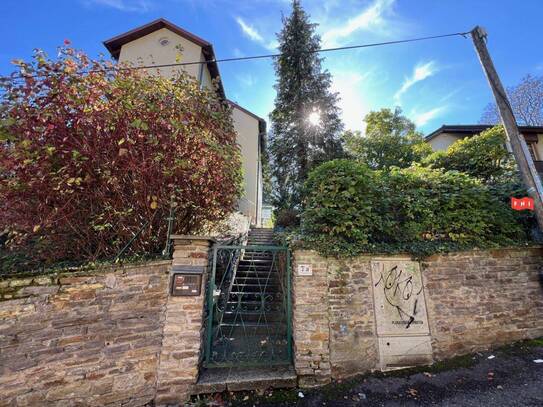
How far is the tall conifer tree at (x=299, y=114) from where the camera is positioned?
12.3 m

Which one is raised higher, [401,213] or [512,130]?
[512,130]

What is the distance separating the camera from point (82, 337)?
2.92m

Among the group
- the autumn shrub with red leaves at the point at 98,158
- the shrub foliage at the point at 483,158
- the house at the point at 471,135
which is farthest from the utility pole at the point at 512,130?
the house at the point at 471,135

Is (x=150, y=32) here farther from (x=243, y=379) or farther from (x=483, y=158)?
(x=483, y=158)

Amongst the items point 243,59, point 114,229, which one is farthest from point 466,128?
point 114,229

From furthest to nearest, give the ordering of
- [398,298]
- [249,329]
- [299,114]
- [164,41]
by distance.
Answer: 1. [299,114]
2. [164,41]
3. [249,329]
4. [398,298]

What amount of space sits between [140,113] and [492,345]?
272 inches

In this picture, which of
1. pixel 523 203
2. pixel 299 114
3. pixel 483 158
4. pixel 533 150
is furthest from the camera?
pixel 533 150

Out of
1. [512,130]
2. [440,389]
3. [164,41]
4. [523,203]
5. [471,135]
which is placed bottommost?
[440,389]

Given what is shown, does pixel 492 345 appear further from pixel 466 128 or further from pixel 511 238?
pixel 466 128

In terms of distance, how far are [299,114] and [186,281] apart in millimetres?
11514

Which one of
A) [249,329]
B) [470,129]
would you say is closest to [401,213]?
[249,329]

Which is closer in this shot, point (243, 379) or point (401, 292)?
point (243, 379)

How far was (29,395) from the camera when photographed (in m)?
2.71
